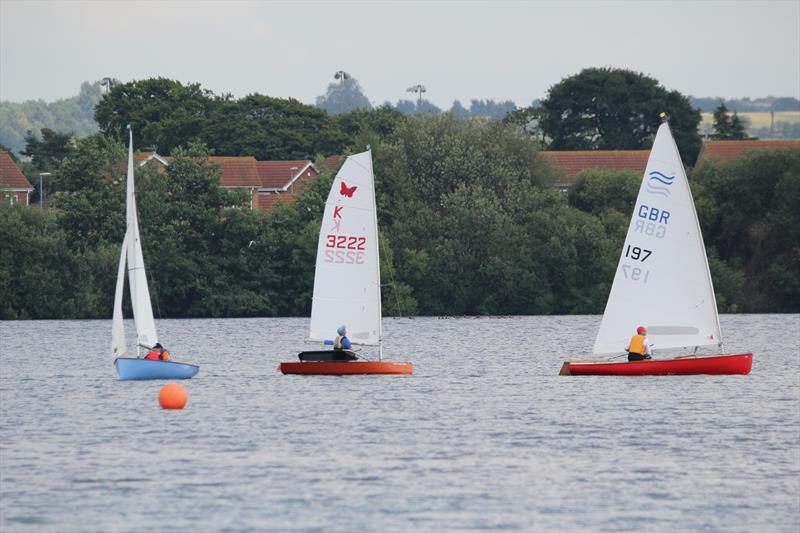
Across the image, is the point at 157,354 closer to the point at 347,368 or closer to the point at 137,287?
the point at 137,287

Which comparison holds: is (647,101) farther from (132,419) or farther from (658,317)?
(132,419)

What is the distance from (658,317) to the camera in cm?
4941

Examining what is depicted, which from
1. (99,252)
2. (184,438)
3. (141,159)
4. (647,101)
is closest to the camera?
(184,438)

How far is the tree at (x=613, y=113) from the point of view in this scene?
14050 centimetres

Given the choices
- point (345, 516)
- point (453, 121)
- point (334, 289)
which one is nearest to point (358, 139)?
point (453, 121)

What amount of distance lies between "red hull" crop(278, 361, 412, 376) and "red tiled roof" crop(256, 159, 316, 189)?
86.9 meters

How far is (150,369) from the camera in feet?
165

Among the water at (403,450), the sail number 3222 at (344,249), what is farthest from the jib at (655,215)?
the sail number 3222 at (344,249)

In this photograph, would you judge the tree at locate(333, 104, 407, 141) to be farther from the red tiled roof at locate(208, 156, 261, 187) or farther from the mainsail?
the mainsail

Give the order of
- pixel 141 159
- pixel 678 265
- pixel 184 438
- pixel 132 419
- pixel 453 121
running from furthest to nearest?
pixel 141 159, pixel 453 121, pixel 678 265, pixel 132 419, pixel 184 438

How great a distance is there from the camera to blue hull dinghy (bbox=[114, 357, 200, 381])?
50.0 metres

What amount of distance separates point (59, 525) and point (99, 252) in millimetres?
64203

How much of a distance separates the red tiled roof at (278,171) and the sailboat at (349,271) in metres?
86.2

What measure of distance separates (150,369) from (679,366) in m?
15.9
